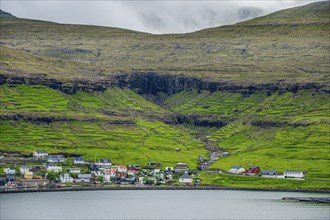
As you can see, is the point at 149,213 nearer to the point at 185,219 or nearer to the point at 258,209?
the point at 185,219

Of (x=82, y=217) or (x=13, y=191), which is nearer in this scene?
(x=82, y=217)

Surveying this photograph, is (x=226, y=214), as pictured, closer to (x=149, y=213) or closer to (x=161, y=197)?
(x=149, y=213)

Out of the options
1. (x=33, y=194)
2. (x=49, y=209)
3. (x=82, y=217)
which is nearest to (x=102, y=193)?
(x=33, y=194)

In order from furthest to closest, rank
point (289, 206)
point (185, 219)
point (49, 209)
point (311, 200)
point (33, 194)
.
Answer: point (33, 194) → point (311, 200) → point (289, 206) → point (49, 209) → point (185, 219)

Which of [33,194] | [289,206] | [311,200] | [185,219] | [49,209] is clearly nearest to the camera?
[185,219]

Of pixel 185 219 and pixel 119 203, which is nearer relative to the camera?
pixel 185 219

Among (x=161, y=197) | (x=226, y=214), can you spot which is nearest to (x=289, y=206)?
(x=226, y=214)
